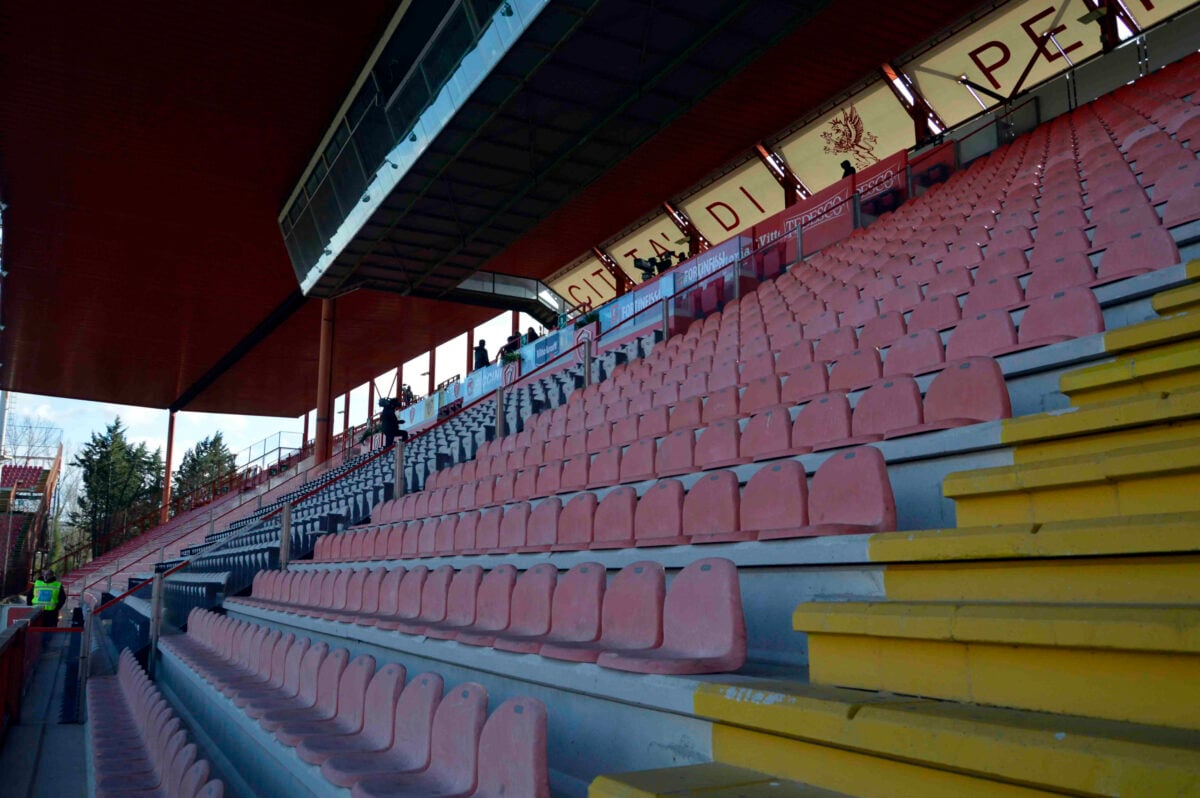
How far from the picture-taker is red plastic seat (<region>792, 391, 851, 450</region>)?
9.78 ft

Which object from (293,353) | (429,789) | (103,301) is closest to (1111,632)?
(429,789)

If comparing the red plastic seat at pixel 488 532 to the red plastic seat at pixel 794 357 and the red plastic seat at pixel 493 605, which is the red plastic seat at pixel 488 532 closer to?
the red plastic seat at pixel 493 605

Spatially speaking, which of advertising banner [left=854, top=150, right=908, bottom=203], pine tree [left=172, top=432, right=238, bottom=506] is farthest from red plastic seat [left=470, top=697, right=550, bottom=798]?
pine tree [left=172, top=432, right=238, bottom=506]

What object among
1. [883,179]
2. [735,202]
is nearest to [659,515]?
[883,179]

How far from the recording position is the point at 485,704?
6.76ft

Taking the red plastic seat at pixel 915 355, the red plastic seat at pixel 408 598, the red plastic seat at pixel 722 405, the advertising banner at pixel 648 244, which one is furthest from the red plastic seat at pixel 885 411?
the advertising banner at pixel 648 244

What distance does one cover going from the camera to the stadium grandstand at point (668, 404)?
1.43 meters

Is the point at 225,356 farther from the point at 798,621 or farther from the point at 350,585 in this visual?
the point at 798,621

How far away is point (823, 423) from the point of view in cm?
305

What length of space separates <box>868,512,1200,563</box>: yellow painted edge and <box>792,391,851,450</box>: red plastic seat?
46.9 inches

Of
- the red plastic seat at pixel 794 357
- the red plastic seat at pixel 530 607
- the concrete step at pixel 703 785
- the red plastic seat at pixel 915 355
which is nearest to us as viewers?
the concrete step at pixel 703 785

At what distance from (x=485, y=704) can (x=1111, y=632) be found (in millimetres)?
1400

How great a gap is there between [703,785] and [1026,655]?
1.77ft

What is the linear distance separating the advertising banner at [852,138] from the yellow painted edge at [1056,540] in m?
12.4
